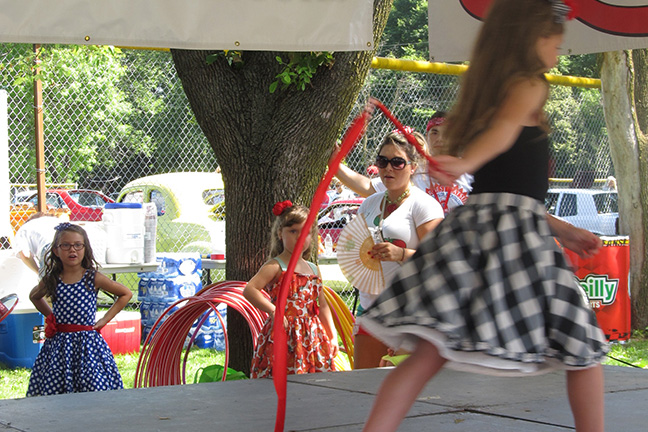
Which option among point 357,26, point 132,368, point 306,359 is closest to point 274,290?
point 306,359

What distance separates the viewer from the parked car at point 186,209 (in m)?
12.0

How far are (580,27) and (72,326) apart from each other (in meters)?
4.09

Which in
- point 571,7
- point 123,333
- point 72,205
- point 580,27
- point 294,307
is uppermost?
point 580,27

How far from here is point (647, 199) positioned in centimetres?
941

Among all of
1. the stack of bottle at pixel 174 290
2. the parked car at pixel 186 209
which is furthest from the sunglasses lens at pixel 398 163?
the parked car at pixel 186 209

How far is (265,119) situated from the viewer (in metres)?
5.20

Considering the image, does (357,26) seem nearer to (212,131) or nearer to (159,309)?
(212,131)

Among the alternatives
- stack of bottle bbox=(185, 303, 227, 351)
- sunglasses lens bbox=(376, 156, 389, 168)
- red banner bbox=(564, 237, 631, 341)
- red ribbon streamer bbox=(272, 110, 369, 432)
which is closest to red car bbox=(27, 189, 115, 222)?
stack of bottle bbox=(185, 303, 227, 351)

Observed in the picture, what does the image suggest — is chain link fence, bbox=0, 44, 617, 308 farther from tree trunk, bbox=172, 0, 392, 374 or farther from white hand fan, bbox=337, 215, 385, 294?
white hand fan, bbox=337, 215, 385, 294

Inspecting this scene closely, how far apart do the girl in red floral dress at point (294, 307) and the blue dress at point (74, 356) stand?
43.0 inches

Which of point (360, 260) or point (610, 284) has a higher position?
point (360, 260)

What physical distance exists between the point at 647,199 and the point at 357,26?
6.22 meters

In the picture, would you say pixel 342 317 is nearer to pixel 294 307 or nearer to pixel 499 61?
pixel 294 307

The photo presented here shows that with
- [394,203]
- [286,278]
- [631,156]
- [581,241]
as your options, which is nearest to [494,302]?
[581,241]
